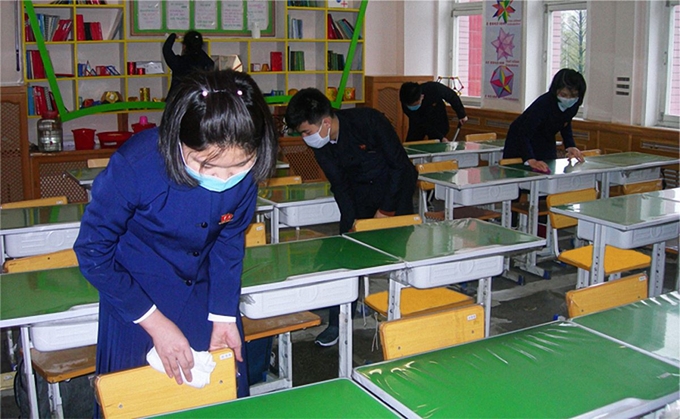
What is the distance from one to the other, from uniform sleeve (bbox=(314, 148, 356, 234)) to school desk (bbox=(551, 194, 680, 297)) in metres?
1.13

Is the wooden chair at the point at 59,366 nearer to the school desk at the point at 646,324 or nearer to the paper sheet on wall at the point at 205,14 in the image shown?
the school desk at the point at 646,324

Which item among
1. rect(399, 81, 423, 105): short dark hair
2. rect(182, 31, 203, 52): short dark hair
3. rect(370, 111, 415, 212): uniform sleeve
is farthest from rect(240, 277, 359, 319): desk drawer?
rect(182, 31, 203, 52): short dark hair

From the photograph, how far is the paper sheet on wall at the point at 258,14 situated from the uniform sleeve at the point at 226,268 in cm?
638

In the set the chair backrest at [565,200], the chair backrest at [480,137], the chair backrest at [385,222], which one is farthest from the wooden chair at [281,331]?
the chair backrest at [480,137]

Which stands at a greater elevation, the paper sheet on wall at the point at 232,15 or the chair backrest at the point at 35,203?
the paper sheet on wall at the point at 232,15

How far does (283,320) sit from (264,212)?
1428 mm

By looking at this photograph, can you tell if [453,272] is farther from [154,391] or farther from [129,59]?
[129,59]

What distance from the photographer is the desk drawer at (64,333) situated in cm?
239

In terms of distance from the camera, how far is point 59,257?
310cm

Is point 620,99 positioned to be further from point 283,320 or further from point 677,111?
point 283,320

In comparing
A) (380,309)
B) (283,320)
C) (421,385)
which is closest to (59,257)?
(283,320)

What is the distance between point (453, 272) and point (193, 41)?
447cm

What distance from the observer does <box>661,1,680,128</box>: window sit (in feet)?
21.7

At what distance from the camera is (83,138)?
714cm
